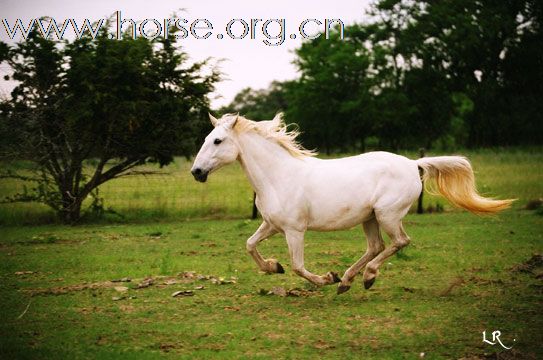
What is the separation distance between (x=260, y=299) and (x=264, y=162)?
1.68 m

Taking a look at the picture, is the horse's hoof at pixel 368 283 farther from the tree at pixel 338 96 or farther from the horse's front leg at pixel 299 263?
the tree at pixel 338 96

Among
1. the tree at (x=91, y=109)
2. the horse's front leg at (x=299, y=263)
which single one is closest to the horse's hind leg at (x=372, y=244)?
the horse's front leg at (x=299, y=263)

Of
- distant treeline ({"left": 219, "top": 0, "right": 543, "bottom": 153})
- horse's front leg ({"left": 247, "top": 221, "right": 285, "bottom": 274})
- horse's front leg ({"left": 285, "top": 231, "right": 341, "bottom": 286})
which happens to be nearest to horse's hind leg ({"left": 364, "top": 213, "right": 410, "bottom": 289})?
horse's front leg ({"left": 285, "top": 231, "right": 341, "bottom": 286})

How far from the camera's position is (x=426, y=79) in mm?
53375

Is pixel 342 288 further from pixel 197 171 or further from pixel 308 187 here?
pixel 197 171

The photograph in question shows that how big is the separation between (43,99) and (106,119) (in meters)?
1.65

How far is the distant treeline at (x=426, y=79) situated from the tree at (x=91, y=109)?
31670 mm

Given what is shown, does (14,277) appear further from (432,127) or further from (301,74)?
(301,74)

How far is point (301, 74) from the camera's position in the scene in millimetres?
63938

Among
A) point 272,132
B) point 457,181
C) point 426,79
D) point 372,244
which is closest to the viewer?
point 272,132

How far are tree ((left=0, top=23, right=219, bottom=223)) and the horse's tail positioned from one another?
975cm

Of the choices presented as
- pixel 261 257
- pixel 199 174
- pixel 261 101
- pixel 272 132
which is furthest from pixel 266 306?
pixel 261 101

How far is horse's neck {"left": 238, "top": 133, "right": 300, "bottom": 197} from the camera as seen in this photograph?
7668mm

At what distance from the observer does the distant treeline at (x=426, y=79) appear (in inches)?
1781
